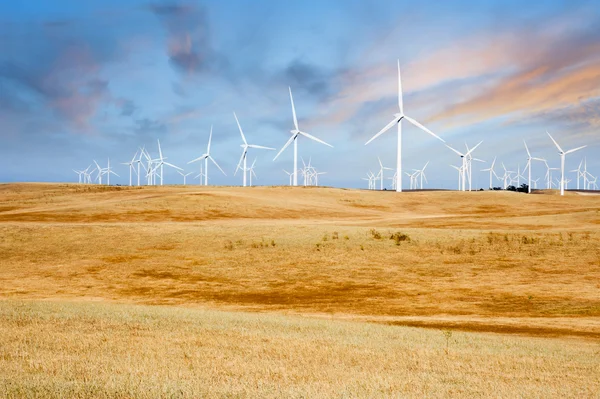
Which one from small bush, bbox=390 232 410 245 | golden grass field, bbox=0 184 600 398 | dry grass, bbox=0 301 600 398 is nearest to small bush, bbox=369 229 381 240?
golden grass field, bbox=0 184 600 398

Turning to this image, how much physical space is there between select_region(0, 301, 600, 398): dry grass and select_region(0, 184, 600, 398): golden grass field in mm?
60

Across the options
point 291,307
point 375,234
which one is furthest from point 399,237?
point 291,307

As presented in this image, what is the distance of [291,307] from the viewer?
1366 inches

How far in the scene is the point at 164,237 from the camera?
5588cm

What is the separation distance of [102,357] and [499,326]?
18724mm

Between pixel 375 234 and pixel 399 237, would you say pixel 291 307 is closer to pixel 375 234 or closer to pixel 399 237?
pixel 399 237

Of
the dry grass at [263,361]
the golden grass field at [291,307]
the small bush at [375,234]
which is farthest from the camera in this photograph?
the small bush at [375,234]

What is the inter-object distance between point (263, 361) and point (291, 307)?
20479 mm

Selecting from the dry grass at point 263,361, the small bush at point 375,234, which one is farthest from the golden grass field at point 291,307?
the small bush at point 375,234

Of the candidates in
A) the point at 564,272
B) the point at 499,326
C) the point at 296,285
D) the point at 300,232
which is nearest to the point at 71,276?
the point at 296,285

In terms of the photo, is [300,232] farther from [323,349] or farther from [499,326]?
[323,349]

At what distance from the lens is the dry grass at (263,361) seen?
37.4 ft

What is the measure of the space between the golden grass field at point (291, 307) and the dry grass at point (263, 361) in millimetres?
60

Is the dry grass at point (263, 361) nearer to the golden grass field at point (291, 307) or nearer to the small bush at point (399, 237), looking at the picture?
the golden grass field at point (291, 307)
